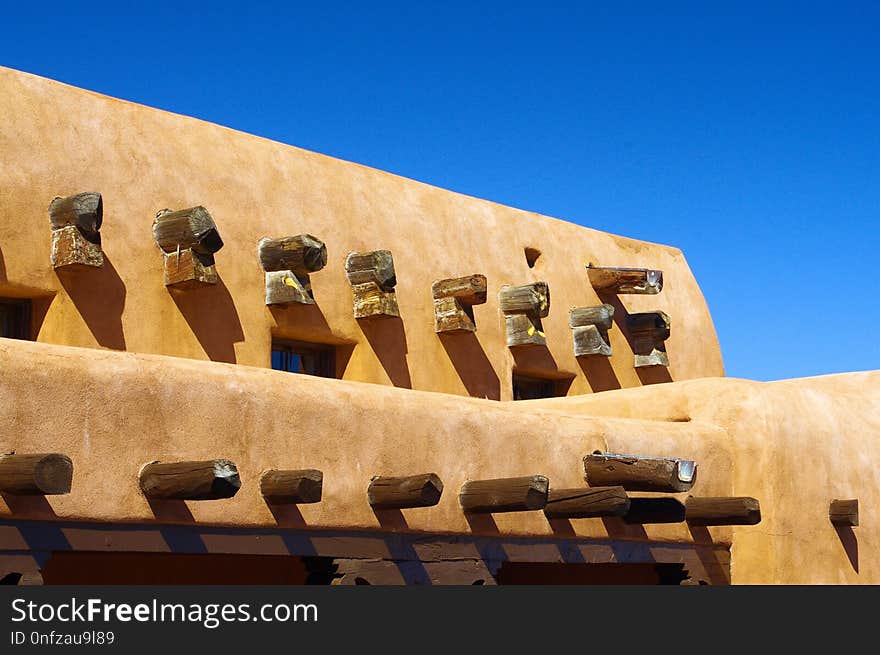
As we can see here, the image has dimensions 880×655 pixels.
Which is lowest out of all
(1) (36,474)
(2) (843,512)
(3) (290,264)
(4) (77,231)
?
(2) (843,512)

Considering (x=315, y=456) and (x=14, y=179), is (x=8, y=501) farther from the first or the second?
(x=14, y=179)

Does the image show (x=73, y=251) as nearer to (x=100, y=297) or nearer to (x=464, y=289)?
(x=100, y=297)

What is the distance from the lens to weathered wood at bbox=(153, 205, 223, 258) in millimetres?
12594

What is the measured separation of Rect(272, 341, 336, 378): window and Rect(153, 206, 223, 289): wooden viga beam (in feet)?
5.56

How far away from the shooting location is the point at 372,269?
1461cm

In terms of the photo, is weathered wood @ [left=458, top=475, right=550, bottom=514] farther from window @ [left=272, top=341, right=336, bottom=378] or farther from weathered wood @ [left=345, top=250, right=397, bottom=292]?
weathered wood @ [left=345, top=250, right=397, bottom=292]

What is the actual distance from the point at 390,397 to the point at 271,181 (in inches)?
164

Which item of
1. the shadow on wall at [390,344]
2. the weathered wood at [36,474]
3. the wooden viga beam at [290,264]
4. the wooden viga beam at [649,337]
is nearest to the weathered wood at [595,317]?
the wooden viga beam at [649,337]

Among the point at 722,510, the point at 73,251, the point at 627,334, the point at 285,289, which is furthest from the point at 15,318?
the point at 627,334

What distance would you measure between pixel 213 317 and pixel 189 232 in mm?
1058

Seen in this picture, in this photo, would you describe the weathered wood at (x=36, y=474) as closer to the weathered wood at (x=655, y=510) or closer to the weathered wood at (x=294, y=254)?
the weathered wood at (x=294, y=254)

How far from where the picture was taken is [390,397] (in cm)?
1120

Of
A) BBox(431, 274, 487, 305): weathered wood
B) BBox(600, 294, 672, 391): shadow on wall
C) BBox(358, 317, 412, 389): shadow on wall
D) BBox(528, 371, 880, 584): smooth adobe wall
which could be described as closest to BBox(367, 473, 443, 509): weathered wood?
BBox(528, 371, 880, 584): smooth adobe wall

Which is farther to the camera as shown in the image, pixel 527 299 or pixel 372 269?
pixel 527 299
